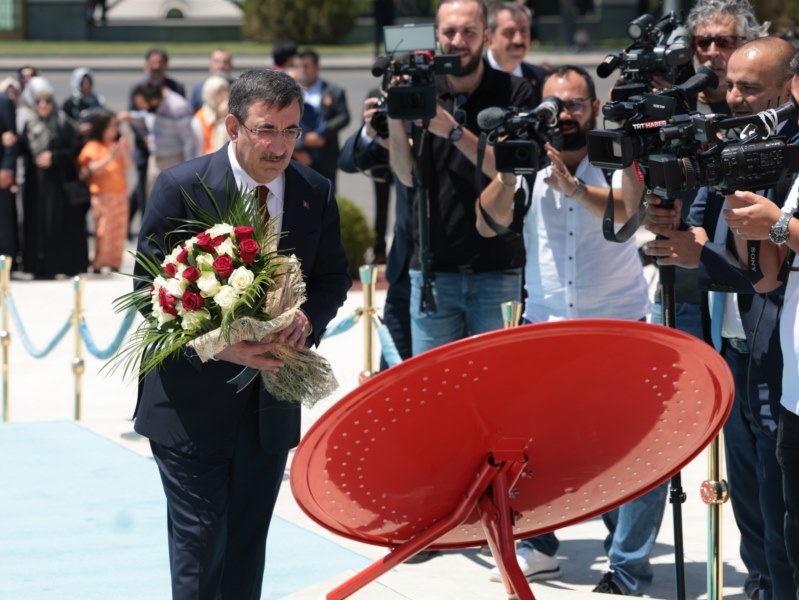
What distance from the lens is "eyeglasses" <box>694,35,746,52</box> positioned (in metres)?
6.00

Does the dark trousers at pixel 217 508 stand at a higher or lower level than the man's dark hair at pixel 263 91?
lower

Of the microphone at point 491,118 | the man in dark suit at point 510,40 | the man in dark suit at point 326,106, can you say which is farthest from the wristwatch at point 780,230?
the man in dark suit at point 326,106

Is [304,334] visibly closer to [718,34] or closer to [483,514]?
[483,514]

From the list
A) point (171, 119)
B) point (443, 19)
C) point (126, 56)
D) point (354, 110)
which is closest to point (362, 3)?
point (126, 56)

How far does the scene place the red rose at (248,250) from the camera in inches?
154

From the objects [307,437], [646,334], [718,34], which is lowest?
[307,437]

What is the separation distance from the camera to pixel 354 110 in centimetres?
2603

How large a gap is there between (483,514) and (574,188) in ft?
8.10

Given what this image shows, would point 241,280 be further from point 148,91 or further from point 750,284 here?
point 148,91

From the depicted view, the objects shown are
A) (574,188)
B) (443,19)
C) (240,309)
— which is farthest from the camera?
(443,19)

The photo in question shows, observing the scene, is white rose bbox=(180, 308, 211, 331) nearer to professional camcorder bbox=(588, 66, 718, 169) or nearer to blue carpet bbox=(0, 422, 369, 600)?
professional camcorder bbox=(588, 66, 718, 169)

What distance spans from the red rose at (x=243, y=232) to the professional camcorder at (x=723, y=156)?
1243 millimetres

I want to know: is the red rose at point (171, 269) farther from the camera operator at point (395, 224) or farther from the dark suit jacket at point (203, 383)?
the camera operator at point (395, 224)

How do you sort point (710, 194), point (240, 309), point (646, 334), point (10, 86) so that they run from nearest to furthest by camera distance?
point (646, 334)
point (240, 309)
point (710, 194)
point (10, 86)
